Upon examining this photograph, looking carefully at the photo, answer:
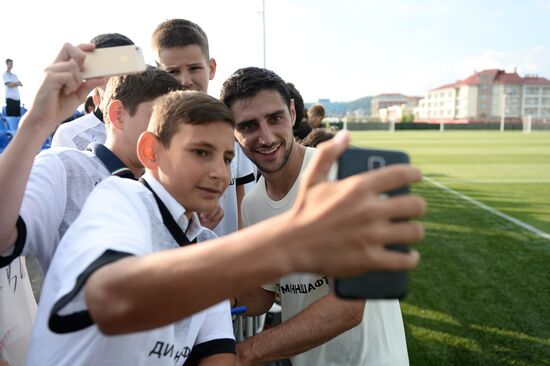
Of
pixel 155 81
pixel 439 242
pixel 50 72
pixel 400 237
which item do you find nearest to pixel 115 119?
pixel 155 81

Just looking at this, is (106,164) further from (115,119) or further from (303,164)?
(303,164)

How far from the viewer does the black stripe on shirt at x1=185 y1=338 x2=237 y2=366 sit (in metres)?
1.38

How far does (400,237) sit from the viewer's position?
704 millimetres

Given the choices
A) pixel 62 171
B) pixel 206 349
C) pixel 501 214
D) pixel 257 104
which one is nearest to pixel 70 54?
pixel 62 171

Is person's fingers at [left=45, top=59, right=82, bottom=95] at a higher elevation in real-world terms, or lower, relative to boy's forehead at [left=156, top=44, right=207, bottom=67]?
lower

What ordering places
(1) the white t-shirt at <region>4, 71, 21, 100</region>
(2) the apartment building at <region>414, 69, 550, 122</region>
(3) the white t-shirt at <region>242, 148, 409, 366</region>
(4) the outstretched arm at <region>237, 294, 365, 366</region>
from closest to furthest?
(4) the outstretched arm at <region>237, 294, 365, 366</region>, (3) the white t-shirt at <region>242, 148, 409, 366</region>, (1) the white t-shirt at <region>4, 71, 21, 100</region>, (2) the apartment building at <region>414, 69, 550, 122</region>

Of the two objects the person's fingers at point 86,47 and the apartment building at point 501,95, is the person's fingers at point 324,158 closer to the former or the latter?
the person's fingers at point 86,47

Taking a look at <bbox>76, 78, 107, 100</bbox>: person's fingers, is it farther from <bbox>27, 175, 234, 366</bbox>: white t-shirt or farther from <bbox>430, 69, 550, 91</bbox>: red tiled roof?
<bbox>430, 69, 550, 91</bbox>: red tiled roof

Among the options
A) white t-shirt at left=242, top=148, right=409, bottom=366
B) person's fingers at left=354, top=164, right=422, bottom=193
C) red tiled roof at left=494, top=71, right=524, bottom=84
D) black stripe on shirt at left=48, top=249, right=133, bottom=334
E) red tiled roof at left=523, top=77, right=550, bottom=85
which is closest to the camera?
person's fingers at left=354, top=164, right=422, bottom=193

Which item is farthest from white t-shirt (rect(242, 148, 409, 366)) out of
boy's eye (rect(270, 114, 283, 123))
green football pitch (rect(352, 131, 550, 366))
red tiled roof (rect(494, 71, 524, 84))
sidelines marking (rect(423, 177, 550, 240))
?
red tiled roof (rect(494, 71, 524, 84))

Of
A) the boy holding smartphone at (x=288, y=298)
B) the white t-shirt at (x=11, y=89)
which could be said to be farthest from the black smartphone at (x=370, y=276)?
the white t-shirt at (x=11, y=89)

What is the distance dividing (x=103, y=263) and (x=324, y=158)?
1.43 ft

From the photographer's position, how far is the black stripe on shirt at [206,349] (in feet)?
4.54

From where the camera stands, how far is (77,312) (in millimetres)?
928
